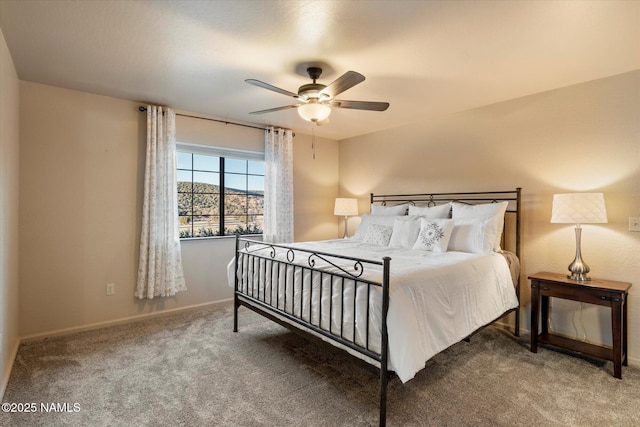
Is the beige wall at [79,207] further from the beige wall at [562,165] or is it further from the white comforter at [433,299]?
the beige wall at [562,165]

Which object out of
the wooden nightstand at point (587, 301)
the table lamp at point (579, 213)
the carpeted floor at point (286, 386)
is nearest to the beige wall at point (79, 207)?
the carpeted floor at point (286, 386)

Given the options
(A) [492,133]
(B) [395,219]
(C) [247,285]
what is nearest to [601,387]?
(B) [395,219]

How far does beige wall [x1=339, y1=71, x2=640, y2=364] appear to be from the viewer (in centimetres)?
267

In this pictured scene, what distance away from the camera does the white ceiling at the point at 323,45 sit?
1.86 metres

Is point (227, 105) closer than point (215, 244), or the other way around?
point (227, 105)

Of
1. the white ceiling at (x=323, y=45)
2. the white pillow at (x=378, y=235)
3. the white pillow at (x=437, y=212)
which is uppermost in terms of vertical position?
the white ceiling at (x=323, y=45)

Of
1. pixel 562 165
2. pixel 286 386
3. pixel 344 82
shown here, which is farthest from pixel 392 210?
pixel 286 386

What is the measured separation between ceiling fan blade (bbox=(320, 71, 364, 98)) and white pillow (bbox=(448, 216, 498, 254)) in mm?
1838

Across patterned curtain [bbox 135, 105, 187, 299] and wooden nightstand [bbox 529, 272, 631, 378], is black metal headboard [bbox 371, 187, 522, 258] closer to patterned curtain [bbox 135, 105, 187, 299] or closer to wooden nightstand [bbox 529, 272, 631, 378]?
wooden nightstand [bbox 529, 272, 631, 378]

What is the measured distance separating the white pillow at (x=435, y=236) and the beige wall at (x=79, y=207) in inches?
110

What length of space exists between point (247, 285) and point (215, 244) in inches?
48.9

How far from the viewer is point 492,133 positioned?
3.51m

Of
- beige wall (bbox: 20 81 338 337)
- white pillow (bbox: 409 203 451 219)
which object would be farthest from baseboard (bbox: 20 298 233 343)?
white pillow (bbox: 409 203 451 219)

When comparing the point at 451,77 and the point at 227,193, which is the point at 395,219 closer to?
the point at 451,77
